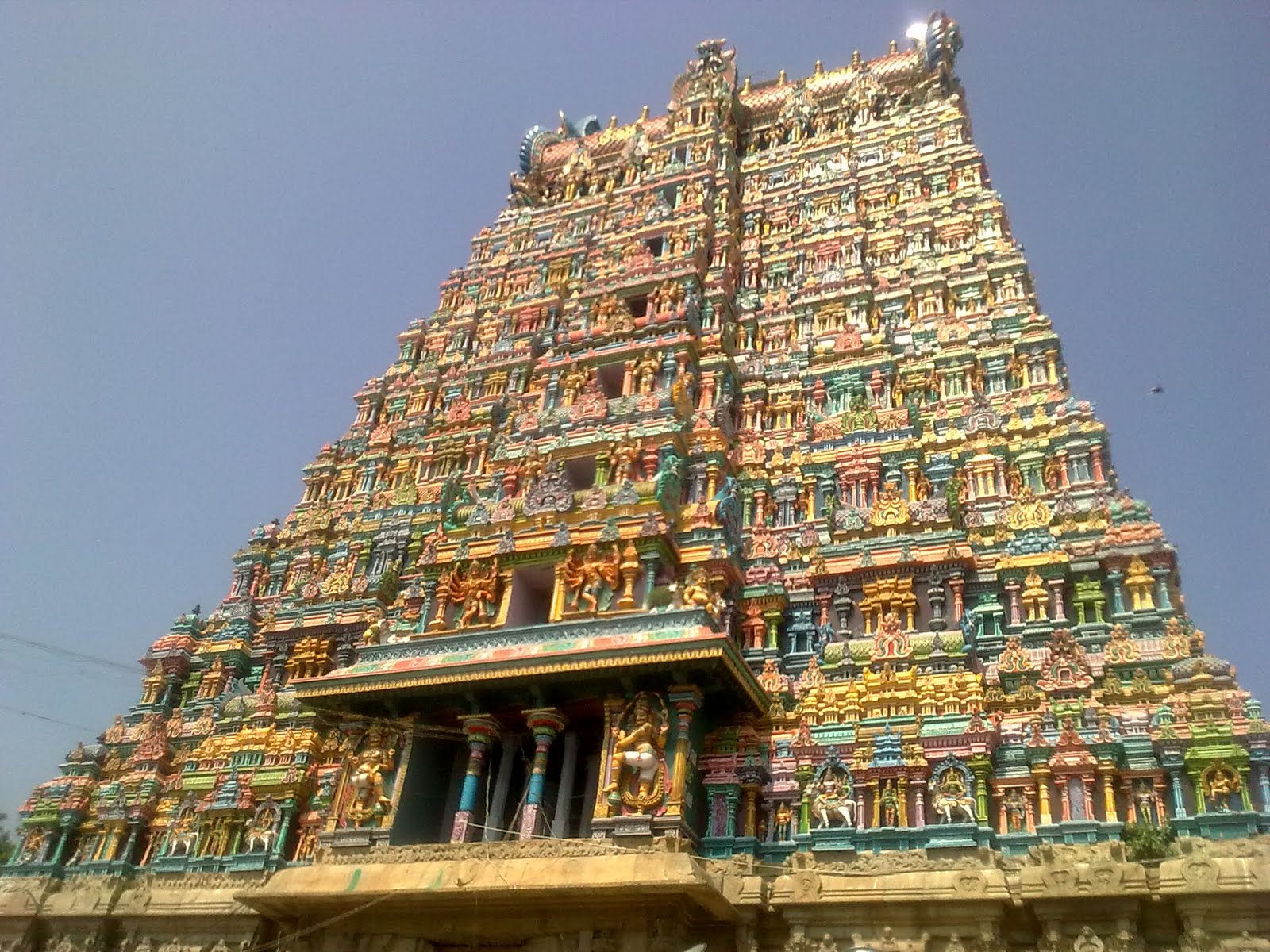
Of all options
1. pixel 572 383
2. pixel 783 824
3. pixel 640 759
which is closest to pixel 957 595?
pixel 783 824

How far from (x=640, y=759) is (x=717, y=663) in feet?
6.72

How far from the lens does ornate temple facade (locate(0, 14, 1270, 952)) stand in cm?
1523

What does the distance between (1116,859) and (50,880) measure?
2118cm

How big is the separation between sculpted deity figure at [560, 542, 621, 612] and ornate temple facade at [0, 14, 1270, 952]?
0.06 m

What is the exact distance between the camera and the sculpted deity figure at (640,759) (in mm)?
16625

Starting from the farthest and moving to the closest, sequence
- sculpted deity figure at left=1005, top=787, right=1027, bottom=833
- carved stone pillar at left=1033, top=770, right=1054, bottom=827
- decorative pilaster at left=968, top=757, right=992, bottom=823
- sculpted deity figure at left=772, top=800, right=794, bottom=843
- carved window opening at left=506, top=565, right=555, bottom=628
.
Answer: carved window opening at left=506, top=565, right=555, bottom=628 → sculpted deity figure at left=772, top=800, right=794, bottom=843 → decorative pilaster at left=968, top=757, right=992, bottom=823 → sculpted deity figure at left=1005, top=787, right=1027, bottom=833 → carved stone pillar at left=1033, top=770, right=1054, bottom=827

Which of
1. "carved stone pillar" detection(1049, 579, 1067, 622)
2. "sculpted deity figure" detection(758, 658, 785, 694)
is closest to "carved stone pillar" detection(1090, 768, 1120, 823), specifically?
"carved stone pillar" detection(1049, 579, 1067, 622)

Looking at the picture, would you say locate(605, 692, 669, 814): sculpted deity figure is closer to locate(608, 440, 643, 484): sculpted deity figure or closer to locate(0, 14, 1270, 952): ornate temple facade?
locate(0, 14, 1270, 952): ornate temple facade

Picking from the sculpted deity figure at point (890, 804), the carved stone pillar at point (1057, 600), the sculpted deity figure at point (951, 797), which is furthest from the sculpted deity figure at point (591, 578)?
the carved stone pillar at point (1057, 600)

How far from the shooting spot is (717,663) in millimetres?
16906

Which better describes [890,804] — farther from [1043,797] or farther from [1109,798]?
[1109,798]

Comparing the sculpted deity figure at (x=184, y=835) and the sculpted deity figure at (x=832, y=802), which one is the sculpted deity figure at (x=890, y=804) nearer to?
the sculpted deity figure at (x=832, y=802)

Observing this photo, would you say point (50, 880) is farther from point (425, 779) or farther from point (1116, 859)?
point (1116, 859)

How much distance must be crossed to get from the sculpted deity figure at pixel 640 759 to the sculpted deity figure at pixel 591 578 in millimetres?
2848
